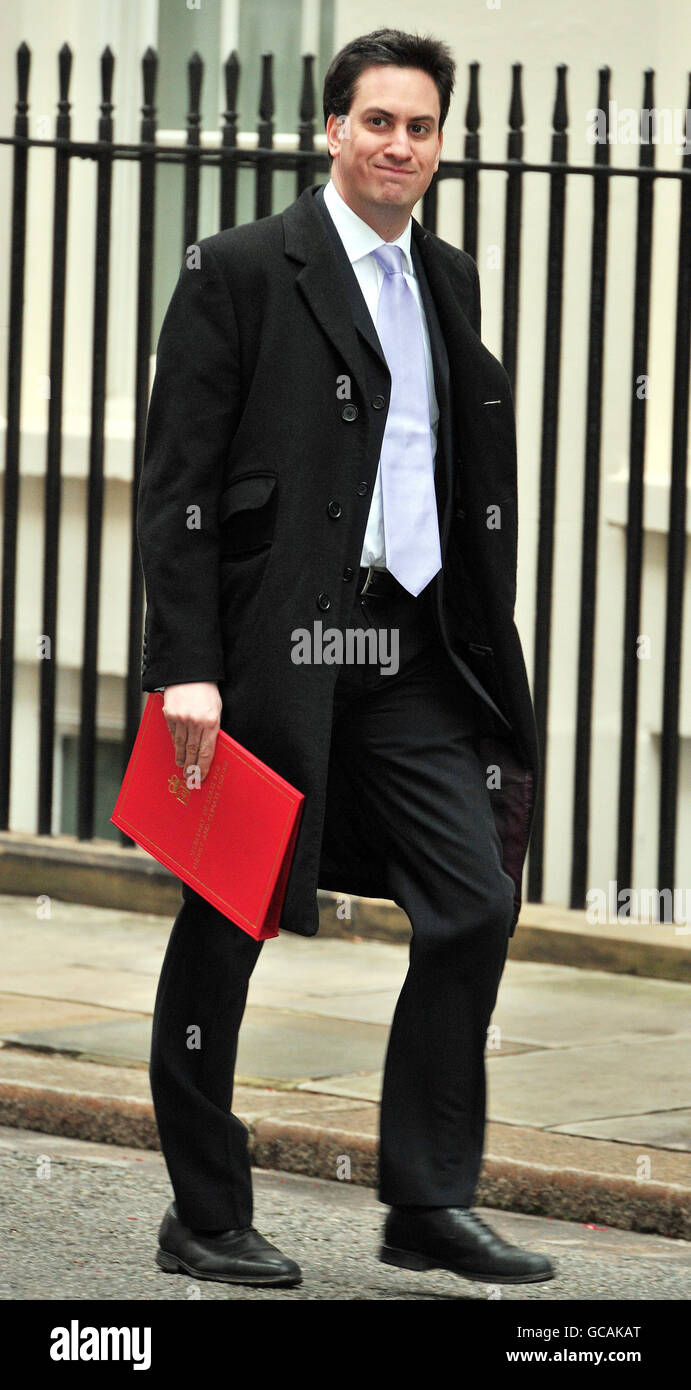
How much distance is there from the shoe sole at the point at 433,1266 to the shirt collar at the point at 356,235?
5.49ft

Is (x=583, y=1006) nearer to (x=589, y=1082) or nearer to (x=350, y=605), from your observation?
(x=589, y=1082)

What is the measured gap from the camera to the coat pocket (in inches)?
153

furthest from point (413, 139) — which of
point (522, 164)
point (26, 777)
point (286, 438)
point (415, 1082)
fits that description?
point (26, 777)

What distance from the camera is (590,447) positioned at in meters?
7.14

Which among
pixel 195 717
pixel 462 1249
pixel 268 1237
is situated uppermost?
pixel 195 717

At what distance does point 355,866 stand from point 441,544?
58 cm

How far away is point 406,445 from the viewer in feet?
13.1

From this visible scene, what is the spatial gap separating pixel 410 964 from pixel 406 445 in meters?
0.87

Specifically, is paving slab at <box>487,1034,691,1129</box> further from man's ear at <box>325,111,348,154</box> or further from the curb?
man's ear at <box>325,111,348,154</box>

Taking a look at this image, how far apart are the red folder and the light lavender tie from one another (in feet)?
1.38

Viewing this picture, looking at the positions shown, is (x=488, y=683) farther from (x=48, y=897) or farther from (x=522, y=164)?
(x=48, y=897)

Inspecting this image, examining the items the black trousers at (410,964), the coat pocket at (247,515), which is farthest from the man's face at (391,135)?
the black trousers at (410,964)

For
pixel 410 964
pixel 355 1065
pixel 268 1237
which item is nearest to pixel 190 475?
pixel 410 964

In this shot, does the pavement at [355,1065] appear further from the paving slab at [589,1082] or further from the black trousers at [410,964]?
the black trousers at [410,964]
